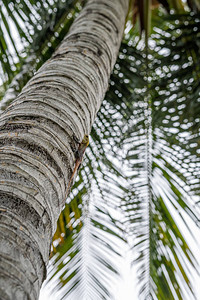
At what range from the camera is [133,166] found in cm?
264

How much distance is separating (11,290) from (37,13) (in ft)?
7.94

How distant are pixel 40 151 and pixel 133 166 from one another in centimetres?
190

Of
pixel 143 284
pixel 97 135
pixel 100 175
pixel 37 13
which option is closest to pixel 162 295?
pixel 143 284

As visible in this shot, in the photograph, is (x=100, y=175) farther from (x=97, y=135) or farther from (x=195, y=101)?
(x=195, y=101)

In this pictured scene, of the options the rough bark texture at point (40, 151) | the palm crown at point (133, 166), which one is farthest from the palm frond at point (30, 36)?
the rough bark texture at point (40, 151)

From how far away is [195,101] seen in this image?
7.80ft

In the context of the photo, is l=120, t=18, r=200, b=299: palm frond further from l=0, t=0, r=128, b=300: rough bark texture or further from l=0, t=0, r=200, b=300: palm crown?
l=0, t=0, r=128, b=300: rough bark texture

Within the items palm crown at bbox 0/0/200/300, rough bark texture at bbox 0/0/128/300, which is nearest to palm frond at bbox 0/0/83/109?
palm crown at bbox 0/0/200/300

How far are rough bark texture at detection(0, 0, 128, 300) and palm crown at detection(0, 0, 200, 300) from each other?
1191mm

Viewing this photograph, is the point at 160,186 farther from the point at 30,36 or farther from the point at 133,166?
the point at 30,36

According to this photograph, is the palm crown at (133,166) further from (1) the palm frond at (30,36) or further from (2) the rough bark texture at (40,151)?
(2) the rough bark texture at (40,151)

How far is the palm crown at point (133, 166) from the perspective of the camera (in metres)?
2.25

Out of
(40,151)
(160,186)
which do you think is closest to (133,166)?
(160,186)

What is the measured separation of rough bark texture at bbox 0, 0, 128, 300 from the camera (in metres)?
0.57
